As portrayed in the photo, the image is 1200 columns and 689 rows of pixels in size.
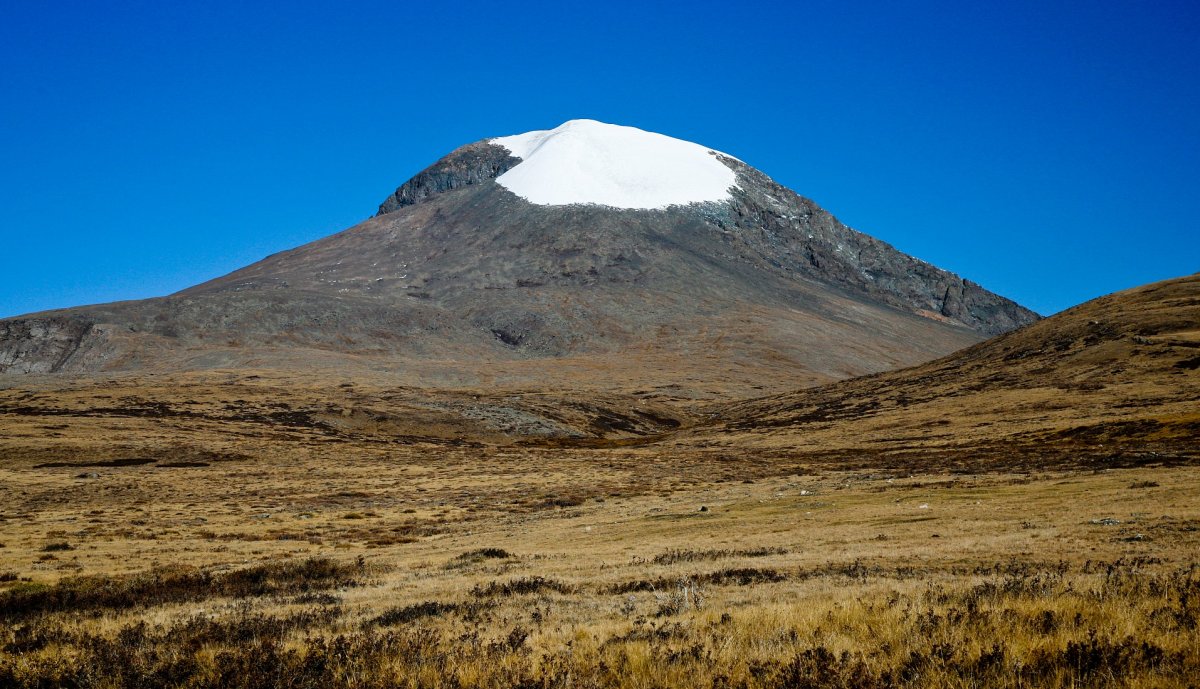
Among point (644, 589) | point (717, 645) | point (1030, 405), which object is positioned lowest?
point (644, 589)

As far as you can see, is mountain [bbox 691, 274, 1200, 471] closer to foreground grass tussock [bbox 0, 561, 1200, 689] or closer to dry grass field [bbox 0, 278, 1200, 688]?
dry grass field [bbox 0, 278, 1200, 688]

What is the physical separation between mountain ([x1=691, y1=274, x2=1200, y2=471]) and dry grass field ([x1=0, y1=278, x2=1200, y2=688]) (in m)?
0.94

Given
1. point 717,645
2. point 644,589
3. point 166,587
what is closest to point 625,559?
point 644,589

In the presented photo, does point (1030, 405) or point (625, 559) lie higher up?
point (1030, 405)

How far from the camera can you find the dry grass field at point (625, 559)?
8.77 m

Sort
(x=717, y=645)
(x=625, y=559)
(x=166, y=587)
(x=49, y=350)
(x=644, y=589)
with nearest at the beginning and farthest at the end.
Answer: (x=717, y=645) → (x=644, y=589) → (x=166, y=587) → (x=625, y=559) → (x=49, y=350)

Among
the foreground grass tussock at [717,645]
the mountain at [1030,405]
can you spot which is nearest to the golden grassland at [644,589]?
the foreground grass tussock at [717,645]

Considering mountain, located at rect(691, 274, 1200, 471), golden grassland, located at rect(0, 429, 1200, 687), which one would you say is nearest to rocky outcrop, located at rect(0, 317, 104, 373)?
mountain, located at rect(691, 274, 1200, 471)

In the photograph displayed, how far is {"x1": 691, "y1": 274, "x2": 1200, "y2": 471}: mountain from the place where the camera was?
60.8 metres

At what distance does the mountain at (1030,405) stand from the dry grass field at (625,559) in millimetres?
943

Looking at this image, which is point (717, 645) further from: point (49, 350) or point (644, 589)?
point (49, 350)

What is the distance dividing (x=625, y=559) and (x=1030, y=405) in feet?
271

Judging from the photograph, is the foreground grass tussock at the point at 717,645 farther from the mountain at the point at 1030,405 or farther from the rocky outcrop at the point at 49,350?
the rocky outcrop at the point at 49,350

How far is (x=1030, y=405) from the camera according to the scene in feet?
297
